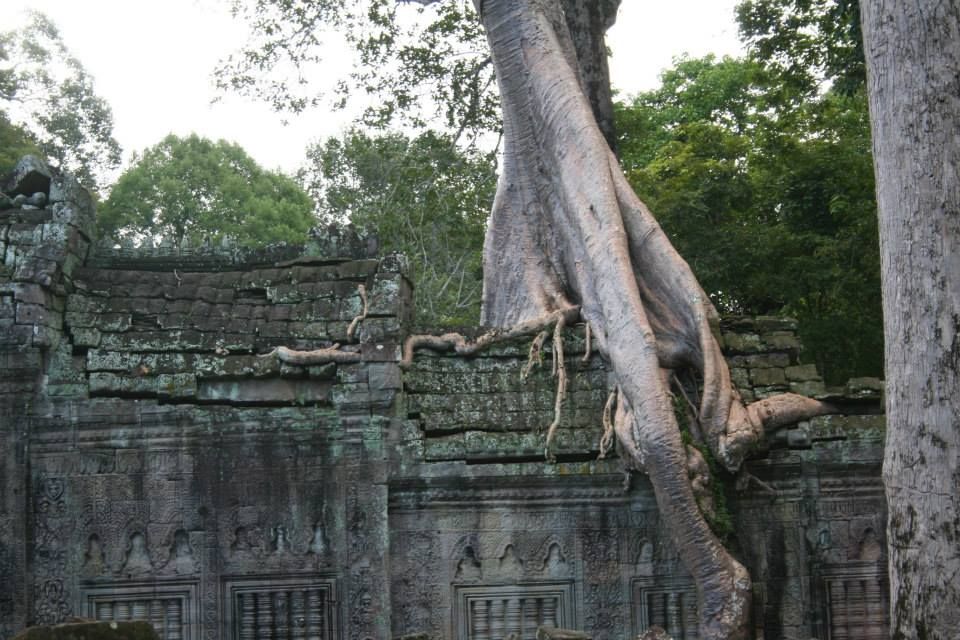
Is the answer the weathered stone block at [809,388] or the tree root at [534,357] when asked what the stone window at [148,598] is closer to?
the tree root at [534,357]

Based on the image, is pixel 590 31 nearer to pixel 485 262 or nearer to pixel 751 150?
pixel 485 262

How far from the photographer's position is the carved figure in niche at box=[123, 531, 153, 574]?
793cm

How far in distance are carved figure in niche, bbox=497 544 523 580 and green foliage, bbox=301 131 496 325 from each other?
5954 mm

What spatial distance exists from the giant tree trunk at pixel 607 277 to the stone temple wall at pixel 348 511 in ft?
1.31

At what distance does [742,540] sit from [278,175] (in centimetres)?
2567

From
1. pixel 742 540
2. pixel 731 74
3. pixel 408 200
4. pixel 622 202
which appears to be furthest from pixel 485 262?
pixel 731 74

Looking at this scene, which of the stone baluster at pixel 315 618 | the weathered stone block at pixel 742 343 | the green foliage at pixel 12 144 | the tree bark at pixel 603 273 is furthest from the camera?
the green foliage at pixel 12 144

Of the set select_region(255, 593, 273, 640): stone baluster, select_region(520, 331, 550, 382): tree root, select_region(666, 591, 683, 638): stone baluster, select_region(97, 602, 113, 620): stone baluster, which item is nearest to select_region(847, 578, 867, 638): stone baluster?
select_region(666, 591, 683, 638): stone baluster

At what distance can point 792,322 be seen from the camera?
8.79 m

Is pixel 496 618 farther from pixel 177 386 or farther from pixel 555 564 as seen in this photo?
pixel 177 386

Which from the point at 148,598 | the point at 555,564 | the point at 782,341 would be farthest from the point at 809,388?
the point at 148,598

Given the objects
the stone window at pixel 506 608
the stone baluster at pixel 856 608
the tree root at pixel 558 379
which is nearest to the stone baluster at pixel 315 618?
the stone window at pixel 506 608

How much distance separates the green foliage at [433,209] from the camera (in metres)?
15.3

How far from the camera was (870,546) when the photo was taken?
797 centimetres
